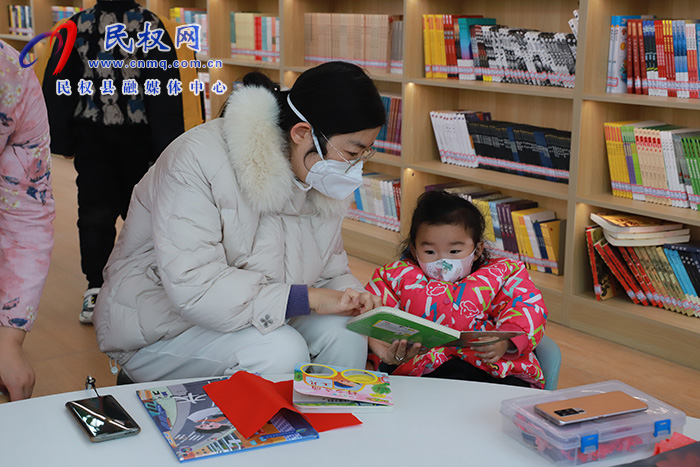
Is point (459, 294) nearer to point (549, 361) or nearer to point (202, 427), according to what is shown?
point (549, 361)

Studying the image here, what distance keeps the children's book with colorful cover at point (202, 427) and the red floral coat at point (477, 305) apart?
27.1 inches

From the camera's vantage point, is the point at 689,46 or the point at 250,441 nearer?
the point at 250,441

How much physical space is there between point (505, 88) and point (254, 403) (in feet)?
7.48

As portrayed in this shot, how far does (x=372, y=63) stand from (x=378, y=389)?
2.86 m

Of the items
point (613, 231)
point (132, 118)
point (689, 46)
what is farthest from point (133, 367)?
point (689, 46)

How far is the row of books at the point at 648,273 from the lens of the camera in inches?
109

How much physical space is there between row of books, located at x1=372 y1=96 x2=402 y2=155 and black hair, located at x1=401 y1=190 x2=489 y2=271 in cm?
190

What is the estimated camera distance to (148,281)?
1884 millimetres

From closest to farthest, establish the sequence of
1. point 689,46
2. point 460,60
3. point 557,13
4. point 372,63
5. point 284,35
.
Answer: point 689,46
point 557,13
point 460,60
point 372,63
point 284,35

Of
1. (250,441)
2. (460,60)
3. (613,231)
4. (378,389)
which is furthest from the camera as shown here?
(460,60)

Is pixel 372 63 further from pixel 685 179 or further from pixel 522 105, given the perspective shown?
pixel 685 179

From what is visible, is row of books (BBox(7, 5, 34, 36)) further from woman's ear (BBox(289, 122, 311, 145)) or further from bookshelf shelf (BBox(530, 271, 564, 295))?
woman's ear (BBox(289, 122, 311, 145))

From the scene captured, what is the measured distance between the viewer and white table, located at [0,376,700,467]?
1.15m

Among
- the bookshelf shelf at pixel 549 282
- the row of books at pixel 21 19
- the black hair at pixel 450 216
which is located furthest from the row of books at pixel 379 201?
the row of books at pixel 21 19
